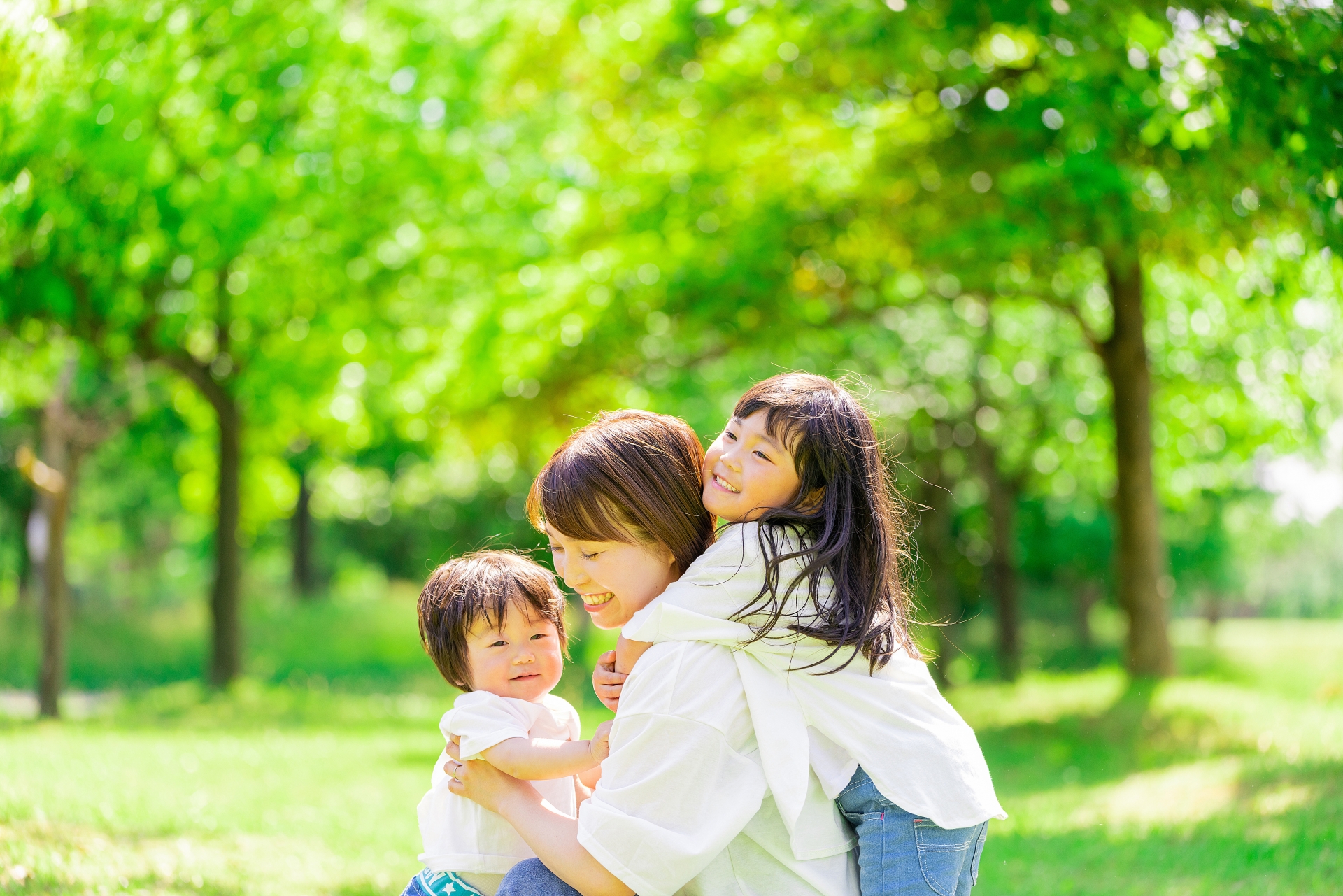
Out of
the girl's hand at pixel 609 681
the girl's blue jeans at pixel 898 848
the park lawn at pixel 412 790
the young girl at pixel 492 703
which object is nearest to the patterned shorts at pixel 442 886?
the young girl at pixel 492 703

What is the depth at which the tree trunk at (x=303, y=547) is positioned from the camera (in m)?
24.4

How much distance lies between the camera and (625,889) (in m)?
2.12

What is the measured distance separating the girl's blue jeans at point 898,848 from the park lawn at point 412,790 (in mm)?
3106

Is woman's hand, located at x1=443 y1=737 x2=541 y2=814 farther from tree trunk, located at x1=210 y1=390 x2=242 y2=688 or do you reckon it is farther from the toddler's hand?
tree trunk, located at x1=210 y1=390 x2=242 y2=688

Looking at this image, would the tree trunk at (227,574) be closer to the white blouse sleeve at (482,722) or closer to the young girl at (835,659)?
the white blouse sleeve at (482,722)

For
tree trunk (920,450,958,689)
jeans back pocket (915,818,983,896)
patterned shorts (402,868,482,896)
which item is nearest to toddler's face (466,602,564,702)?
patterned shorts (402,868,482,896)

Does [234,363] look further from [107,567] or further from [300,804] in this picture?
[107,567]

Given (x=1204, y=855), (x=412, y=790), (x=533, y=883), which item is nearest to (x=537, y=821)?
(x=533, y=883)

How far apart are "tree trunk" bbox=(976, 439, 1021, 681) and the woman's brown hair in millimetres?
15726

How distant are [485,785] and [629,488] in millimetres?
693

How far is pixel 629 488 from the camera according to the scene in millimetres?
2318

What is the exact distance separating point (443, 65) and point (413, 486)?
17720mm

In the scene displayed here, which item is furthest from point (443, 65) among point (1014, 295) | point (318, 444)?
point (318, 444)

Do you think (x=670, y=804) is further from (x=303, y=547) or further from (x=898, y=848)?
(x=303, y=547)
